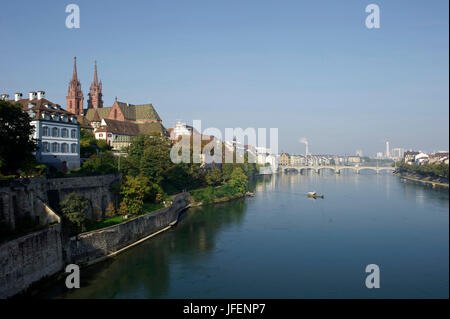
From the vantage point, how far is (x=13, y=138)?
2159 cm

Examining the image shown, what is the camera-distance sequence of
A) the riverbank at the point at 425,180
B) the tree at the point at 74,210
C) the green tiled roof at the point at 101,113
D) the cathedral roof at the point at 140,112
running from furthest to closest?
the cathedral roof at the point at 140,112 → the green tiled roof at the point at 101,113 → the riverbank at the point at 425,180 → the tree at the point at 74,210

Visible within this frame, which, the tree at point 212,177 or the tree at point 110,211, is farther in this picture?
the tree at point 212,177

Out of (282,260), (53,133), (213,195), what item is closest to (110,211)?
(53,133)

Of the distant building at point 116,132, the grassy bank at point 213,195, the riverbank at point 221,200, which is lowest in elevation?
the riverbank at point 221,200

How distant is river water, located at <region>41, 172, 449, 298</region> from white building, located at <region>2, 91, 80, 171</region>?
31.0ft

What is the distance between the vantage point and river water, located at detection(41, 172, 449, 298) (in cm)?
1883

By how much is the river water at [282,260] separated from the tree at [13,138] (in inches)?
299

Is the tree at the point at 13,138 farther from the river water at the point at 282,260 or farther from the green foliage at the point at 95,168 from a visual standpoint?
the river water at the point at 282,260

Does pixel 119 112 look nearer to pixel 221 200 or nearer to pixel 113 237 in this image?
pixel 221 200

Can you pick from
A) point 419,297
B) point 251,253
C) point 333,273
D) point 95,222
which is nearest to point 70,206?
point 95,222

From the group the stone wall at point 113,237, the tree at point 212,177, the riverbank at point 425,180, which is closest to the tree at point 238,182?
the tree at point 212,177

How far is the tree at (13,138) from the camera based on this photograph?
2102 centimetres

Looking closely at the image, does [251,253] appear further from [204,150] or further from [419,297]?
[204,150]

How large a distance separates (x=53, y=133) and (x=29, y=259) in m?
13.6
